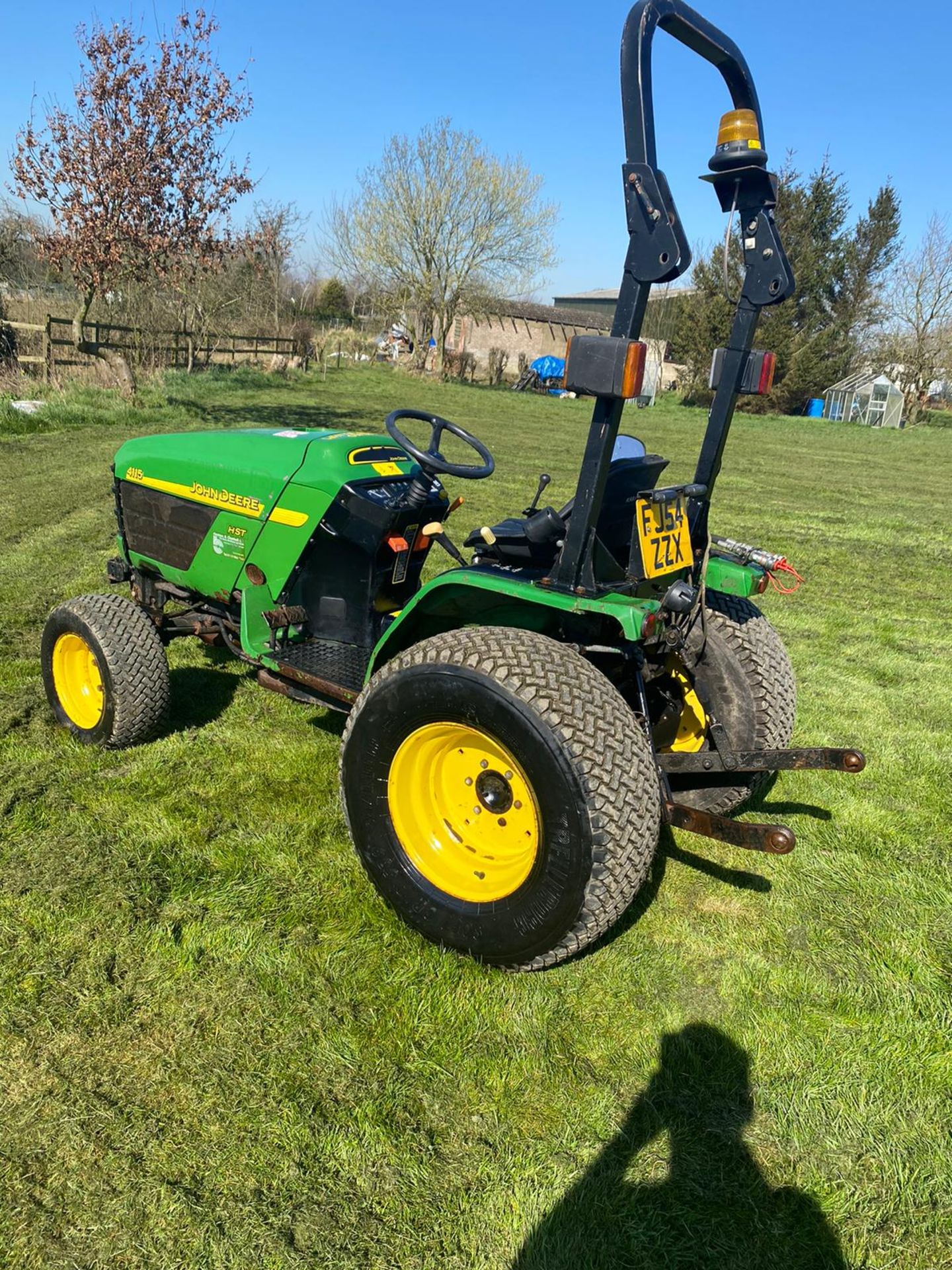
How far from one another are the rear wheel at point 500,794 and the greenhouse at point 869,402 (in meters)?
36.4

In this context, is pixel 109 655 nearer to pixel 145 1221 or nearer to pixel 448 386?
pixel 145 1221

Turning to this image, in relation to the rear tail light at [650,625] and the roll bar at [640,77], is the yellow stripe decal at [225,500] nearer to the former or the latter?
the rear tail light at [650,625]

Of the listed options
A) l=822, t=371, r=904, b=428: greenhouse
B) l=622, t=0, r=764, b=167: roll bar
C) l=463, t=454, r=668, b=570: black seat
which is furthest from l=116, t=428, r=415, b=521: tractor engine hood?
l=822, t=371, r=904, b=428: greenhouse

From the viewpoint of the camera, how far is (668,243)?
206 centimetres

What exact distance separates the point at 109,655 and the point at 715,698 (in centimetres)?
232

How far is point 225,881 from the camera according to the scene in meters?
2.82

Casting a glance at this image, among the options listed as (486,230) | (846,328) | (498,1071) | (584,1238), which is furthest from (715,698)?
(846,328)

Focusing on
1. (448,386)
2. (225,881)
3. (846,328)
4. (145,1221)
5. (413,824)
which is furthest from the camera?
(846,328)

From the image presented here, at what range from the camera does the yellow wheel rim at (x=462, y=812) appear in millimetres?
2490

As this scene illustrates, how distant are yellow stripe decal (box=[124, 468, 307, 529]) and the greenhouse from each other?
117 ft

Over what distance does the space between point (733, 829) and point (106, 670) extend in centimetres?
245

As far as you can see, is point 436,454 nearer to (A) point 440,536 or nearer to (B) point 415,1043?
(A) point 440,536

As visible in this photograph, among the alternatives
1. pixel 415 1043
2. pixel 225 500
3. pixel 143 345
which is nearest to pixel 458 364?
pixel 143 345

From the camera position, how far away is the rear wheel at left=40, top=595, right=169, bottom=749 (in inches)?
135
